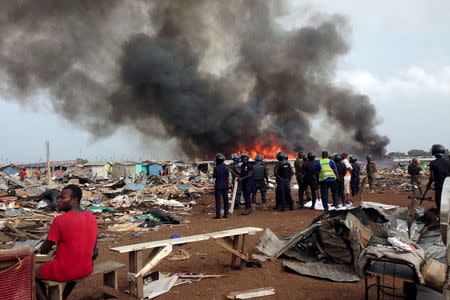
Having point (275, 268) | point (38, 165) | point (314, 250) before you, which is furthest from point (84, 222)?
point (38, 165)

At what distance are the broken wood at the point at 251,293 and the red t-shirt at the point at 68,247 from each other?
5.86ft

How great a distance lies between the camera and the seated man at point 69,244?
11.0 feet

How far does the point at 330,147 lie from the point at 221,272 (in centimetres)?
4072

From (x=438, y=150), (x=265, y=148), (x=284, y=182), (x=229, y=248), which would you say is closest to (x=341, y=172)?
(x=284, y=182)

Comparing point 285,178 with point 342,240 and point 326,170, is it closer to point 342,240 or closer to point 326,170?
point 326,170

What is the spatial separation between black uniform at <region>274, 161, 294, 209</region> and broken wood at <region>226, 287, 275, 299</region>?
7.03 metres

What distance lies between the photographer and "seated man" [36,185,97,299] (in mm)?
3344

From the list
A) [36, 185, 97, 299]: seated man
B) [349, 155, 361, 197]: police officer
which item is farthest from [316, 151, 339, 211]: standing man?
[36, 185, 97, 299]: seated man

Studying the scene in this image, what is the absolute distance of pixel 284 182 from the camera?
11477 mm

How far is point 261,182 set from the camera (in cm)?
1231

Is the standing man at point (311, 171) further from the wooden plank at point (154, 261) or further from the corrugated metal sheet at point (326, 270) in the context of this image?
the wooden plank at point (154, 261)

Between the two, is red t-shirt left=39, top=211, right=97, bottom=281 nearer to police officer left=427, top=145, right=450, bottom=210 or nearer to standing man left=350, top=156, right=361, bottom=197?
police officer left=427, top=145, right=450, bottom=210

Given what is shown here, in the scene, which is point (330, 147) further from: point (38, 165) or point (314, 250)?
Answer: point (314, 250)

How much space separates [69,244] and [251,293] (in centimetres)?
219
